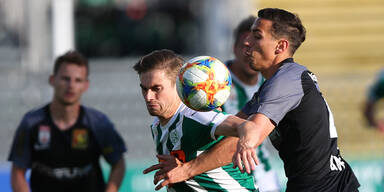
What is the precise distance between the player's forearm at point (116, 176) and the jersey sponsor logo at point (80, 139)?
0.36m

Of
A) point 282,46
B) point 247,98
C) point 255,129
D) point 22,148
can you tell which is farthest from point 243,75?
point 255,129

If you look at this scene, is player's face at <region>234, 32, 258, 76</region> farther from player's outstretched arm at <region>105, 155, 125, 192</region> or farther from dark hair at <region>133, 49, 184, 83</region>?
dark hair at <region>133, 49, 184, 83</region>

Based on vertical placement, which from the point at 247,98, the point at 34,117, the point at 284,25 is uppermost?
the point at 284,25

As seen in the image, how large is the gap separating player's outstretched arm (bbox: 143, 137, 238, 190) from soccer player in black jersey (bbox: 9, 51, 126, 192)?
7.06 feet

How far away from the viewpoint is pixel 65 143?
6.43m

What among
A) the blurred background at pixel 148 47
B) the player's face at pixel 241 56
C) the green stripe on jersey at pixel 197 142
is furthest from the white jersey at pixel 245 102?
the blurred background at pixel 148 47

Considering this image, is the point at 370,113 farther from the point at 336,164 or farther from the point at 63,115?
the point at 336,164

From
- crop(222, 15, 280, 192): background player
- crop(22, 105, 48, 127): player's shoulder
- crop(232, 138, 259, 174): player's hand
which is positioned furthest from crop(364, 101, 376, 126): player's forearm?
crop(232, 138, 259, 174): player's hand

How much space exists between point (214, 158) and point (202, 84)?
48 cm

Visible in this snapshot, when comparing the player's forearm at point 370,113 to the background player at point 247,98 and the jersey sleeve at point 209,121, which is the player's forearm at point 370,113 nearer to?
the background player at point 247,98

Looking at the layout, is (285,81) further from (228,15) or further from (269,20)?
(228,15)

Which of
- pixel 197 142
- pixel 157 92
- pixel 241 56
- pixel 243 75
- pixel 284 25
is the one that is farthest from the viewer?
pixel 243 75

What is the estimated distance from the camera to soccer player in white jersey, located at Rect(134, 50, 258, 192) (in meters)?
4.43

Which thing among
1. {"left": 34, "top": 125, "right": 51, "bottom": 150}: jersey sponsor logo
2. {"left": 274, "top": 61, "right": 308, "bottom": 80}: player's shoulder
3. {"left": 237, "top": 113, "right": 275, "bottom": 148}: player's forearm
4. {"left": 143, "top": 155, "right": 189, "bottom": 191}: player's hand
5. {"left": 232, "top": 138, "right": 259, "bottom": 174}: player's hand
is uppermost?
{"left": 274, "top": 61, "right": 308, "bottom": 80}: player's shoulder
